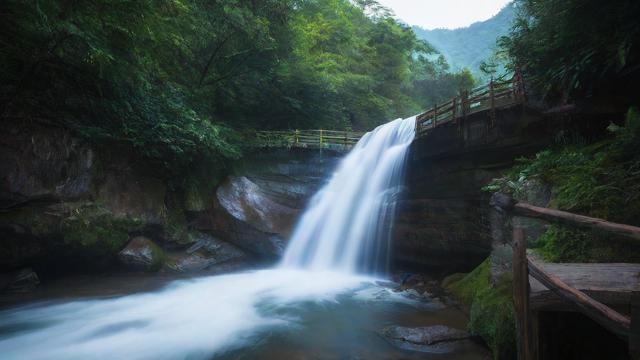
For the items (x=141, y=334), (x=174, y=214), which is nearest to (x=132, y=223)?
(x=174, y=214)

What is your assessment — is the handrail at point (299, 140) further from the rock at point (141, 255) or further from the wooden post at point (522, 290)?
the wooden post at point (522, 290)

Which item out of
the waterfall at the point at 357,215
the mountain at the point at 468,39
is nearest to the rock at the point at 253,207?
the waterfall at the point at 357,215

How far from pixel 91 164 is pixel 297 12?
12419 millimetres

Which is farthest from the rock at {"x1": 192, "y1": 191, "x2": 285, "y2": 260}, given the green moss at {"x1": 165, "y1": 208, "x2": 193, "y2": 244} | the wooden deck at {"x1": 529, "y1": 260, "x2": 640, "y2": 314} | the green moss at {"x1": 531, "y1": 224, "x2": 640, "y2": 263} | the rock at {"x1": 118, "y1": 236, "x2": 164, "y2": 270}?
the wooden deck at {"x1": 529, "y1": 260, "x2": 640, "y2": 314}

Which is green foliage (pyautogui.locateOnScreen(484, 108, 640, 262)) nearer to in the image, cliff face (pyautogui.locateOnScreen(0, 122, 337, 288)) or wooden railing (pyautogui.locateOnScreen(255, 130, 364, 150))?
cliff face (pyautogui.locateOnScreen(0, 122, 337, 288))

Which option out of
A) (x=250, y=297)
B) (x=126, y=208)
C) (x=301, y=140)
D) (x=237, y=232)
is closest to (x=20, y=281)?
(x=126, y=208)

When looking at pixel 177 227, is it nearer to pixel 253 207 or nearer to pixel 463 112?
pixel 253 207

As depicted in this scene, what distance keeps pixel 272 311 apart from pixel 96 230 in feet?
19.7

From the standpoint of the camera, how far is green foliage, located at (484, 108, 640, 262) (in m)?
4.36

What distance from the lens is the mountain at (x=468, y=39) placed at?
8331 cm

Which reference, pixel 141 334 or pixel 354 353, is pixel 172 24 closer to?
pixel 141 334

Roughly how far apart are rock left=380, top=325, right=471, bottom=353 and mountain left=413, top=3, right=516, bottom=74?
83982 millimetres

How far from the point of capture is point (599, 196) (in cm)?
479

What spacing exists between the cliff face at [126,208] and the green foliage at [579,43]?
10123mm
